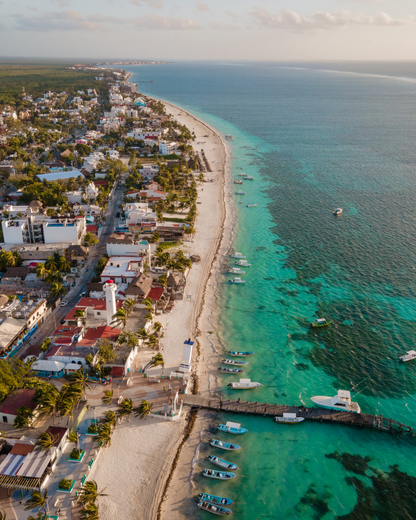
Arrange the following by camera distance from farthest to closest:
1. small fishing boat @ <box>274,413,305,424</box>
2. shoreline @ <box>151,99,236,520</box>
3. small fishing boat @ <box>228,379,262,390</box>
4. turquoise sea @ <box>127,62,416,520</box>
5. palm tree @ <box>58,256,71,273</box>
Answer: palm tree @ <box>58,256,71,273</box>
small fishing boat @ <box>228,379,262,390</box>
small fishing boat @ <box>274,413,305,424</box>
turquoise sea @ <box>127,62,416,520</box>
shoreline @ <box>151,99,236,520</box>

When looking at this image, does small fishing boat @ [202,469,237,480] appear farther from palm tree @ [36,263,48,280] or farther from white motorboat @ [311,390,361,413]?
palm tree @ [36,263,48,280]

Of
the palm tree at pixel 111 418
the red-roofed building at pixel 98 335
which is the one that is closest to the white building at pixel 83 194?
the red-roofed building at pixel 98 335

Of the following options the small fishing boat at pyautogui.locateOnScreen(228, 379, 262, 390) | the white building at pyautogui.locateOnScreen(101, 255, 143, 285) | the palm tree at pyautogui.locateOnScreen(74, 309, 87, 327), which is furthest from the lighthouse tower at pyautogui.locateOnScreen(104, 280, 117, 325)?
the small fishing boat at pyautogui.locateOnScreen(228, 379, 262, 390)

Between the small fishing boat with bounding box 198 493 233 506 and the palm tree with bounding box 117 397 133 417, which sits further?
the palm tree with bounding box 117 397 133 417

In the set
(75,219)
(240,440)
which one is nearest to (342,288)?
(240,440)

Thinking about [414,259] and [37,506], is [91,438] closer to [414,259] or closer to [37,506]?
[37,506]

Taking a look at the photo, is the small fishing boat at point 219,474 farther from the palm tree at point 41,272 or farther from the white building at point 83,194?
the white building at point 83,194

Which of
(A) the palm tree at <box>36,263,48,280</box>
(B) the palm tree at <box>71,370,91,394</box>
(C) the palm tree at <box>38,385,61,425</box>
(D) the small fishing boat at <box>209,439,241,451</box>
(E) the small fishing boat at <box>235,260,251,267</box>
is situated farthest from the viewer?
(E) the small fishing boat at <box>235,260,251,267</box>
